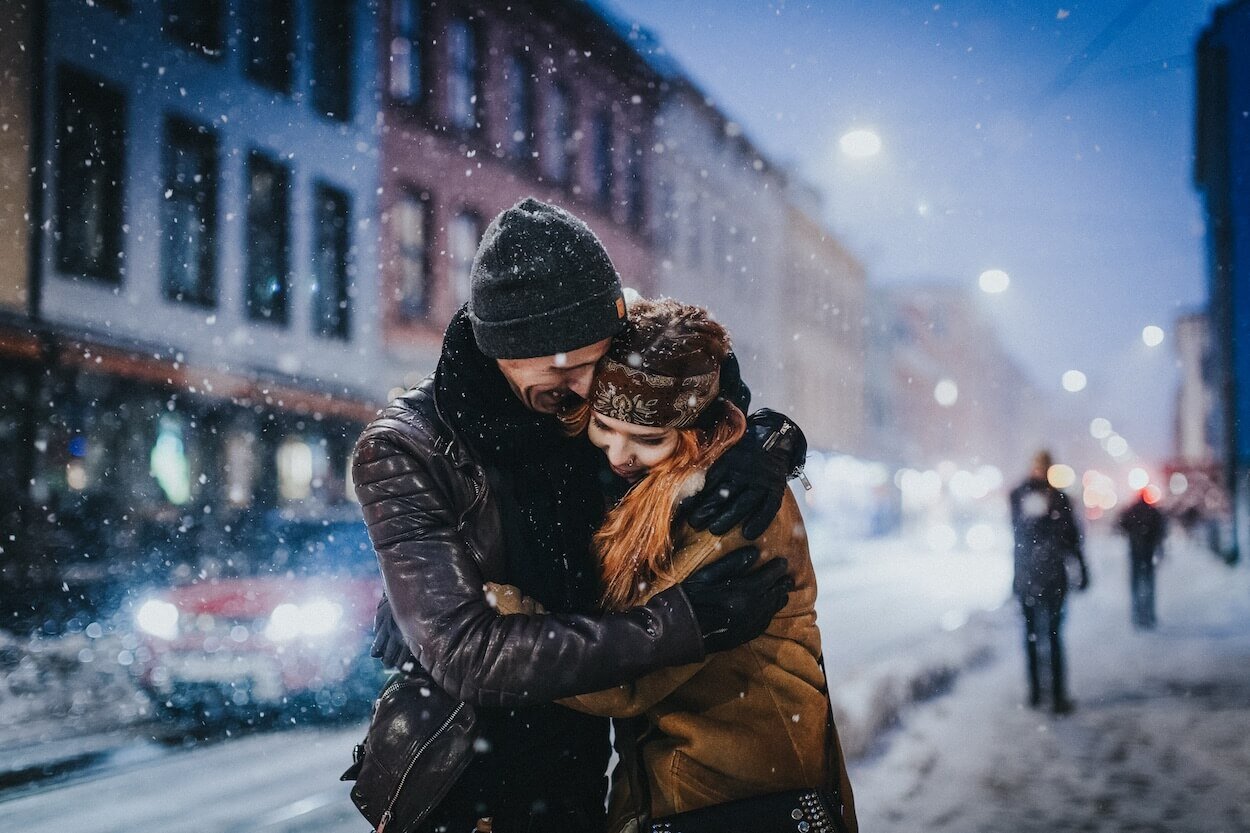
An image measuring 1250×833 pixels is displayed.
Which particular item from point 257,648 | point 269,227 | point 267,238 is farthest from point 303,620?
point 269,227

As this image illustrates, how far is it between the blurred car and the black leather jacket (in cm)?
563

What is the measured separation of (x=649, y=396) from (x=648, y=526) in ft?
0.92

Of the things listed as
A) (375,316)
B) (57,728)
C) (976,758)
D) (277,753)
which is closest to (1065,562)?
(976,758)

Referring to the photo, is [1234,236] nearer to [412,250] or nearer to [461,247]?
[461,247]

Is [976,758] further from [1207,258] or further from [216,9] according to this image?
[1207,258]

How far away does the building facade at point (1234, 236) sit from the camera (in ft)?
Result: 74.8

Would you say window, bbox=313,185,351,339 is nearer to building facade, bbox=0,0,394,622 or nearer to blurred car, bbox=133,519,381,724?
building facade, bbox=0,0,394,622

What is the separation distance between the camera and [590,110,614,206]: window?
24531 millimetres

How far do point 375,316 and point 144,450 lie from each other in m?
5.13

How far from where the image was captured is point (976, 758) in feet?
19.6

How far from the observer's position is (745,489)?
1873mm

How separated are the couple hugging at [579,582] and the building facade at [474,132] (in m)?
14.7

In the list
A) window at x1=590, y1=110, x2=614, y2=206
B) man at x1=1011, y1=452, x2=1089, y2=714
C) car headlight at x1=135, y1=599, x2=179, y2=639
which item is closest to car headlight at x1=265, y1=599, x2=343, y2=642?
car headlight at x1=135, y1=599, x2=179, y2=639

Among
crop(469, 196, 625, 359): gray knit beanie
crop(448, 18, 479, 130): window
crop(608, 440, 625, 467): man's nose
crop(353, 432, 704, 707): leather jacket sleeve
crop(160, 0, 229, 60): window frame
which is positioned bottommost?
crop(353, 432, 704, 707): leather jacket sleeve
